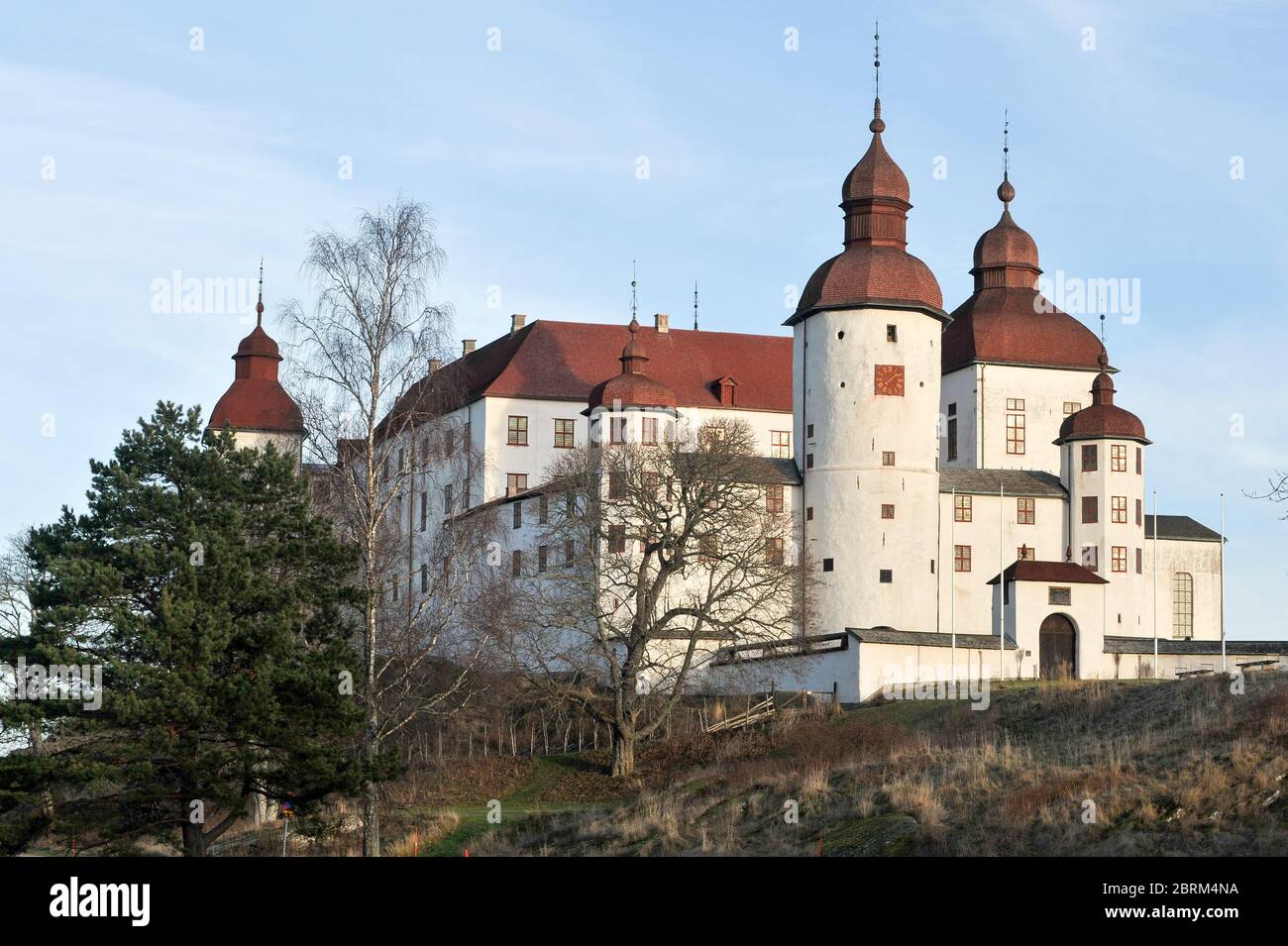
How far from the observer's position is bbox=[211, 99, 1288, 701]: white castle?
162 ft

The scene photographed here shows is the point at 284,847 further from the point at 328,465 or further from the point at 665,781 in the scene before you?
the point at 665,781

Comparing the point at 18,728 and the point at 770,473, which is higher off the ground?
the point at 770,473

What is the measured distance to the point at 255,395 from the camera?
7731 cm

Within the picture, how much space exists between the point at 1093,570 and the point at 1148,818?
36.3 meters

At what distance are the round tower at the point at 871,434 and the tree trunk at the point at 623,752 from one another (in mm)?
11838

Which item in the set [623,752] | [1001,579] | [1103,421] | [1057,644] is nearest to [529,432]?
[1103,421]

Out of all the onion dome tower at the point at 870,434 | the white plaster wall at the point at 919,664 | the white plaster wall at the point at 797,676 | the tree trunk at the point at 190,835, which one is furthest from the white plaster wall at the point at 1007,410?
the tree trunk at the point at 190,835

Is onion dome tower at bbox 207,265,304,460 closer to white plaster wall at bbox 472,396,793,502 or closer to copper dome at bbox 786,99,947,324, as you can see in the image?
white plaster wall at bbox 472,396,793,502

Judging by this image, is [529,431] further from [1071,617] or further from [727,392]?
[1071,617]

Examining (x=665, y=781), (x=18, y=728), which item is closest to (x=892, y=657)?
(x=665, y=781)

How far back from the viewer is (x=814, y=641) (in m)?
48.5

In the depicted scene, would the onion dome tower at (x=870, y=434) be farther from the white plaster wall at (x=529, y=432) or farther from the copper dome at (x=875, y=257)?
the white plaster wall at (x=529, y=432)

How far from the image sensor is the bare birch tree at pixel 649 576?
4478 centimetres
